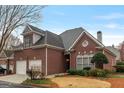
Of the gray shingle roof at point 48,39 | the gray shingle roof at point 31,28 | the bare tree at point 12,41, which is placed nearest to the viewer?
the gray shingle roof at point 48,39

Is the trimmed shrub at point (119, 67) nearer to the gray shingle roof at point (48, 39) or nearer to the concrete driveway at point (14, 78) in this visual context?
the gray shingle roof at point (48, 39)

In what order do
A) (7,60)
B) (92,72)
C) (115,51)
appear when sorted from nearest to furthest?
(92,72) → (7,60) → (115,51)

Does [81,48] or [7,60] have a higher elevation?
[81,48]

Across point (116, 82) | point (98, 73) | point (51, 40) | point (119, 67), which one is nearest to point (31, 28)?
point (51, 40)

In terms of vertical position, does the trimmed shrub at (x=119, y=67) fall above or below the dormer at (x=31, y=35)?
below

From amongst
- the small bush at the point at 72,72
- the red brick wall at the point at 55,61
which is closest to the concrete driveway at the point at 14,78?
the red brick wall at the point at 55,61

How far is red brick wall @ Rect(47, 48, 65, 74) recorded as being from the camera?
14.5 metres

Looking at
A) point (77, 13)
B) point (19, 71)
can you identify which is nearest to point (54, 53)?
point (19, 71)

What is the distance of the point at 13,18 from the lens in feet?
51.0

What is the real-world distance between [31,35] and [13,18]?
163 cm

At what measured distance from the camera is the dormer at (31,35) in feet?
51.3

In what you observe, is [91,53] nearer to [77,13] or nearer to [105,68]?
[105,68]

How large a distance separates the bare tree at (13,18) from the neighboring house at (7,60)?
48 centimetres

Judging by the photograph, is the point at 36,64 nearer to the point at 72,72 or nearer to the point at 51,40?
the point at 51,40
